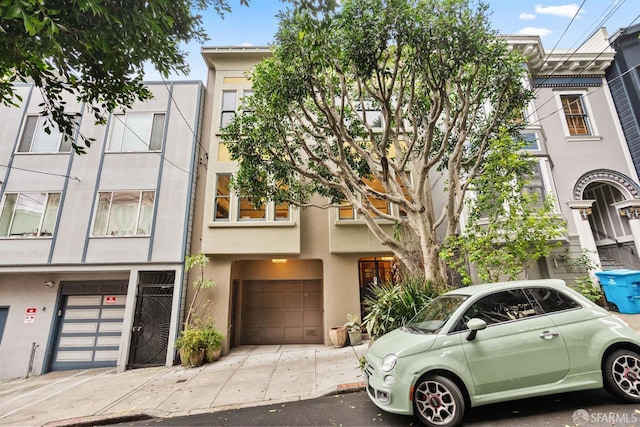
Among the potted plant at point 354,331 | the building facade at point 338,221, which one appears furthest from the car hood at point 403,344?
the building facade at point 338,221

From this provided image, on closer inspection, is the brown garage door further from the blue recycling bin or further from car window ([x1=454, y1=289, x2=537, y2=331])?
the blue recycling bin

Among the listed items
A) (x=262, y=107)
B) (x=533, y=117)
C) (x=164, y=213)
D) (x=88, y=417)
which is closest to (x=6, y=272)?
(x=164, y=213)

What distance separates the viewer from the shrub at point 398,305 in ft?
19.6

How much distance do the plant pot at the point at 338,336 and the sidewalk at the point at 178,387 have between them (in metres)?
0.24

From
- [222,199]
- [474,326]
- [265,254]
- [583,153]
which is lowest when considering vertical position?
[474,326]

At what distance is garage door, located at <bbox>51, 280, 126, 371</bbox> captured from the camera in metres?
9.82

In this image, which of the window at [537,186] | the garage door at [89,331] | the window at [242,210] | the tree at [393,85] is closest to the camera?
the tree at [393,85]

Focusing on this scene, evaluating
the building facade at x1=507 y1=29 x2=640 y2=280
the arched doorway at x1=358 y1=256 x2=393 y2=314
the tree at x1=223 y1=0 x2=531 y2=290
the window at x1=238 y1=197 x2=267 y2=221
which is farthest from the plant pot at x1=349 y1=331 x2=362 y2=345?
the building facade at x1=507 y1=29 x2=640 y2=280

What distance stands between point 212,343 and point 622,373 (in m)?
8.95

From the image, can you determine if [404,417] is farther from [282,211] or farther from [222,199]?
[222,199]

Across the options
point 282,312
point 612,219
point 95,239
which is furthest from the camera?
point 282,312

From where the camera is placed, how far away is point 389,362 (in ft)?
12.7

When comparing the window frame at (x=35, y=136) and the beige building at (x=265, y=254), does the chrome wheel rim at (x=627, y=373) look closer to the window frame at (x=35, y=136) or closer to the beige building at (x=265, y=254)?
the beige building at (x=265, y=254)

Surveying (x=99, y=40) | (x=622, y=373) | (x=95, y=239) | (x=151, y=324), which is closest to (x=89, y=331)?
(x=151, y=324)
